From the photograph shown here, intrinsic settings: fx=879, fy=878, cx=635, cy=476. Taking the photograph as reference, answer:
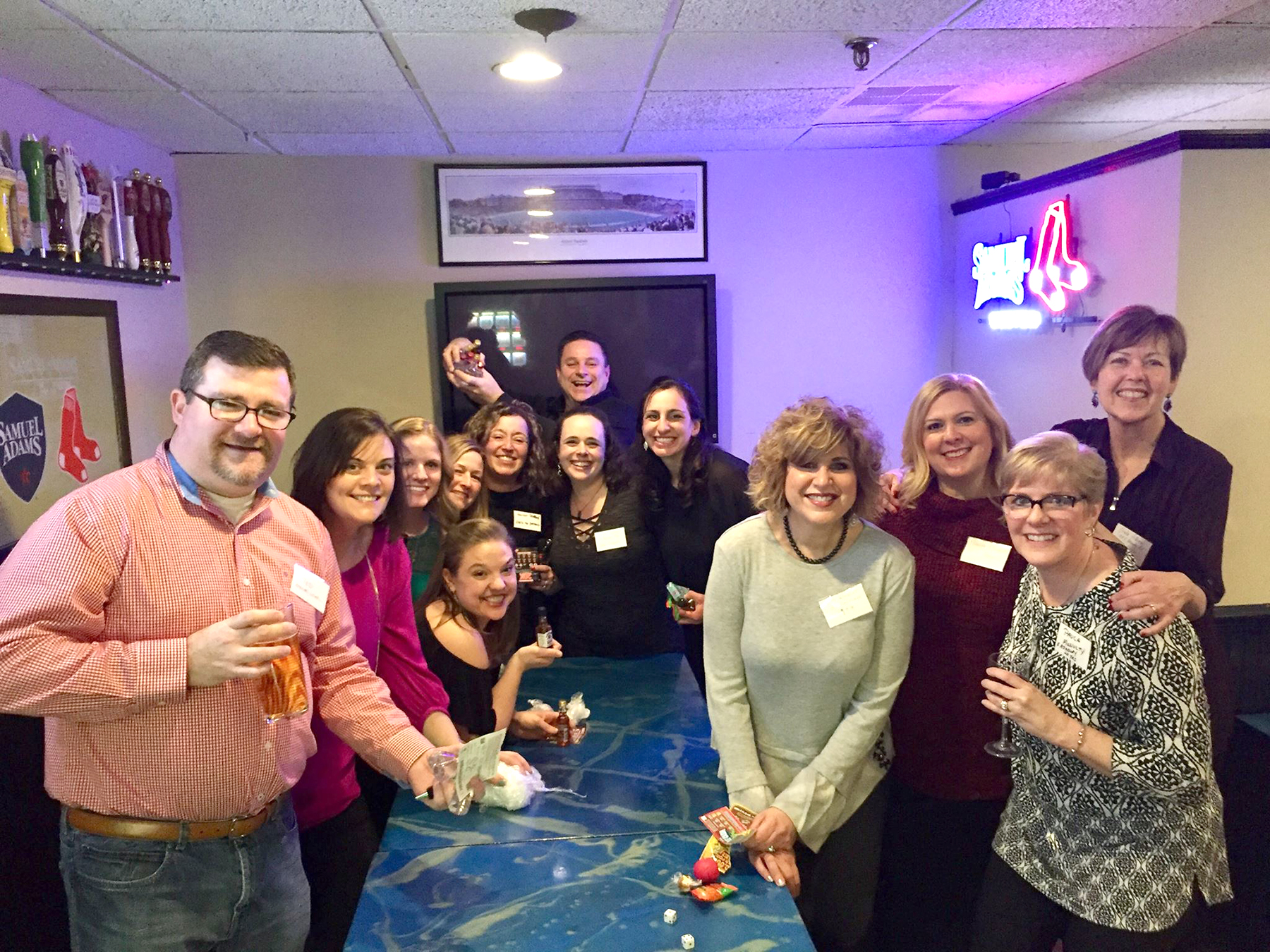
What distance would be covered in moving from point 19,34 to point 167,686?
6.82 ft

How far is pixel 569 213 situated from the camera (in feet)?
14.9

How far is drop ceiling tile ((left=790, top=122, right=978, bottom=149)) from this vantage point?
4.08 metres

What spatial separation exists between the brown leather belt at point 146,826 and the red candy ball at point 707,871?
34.0 inches

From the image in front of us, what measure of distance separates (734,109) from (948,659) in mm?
2476

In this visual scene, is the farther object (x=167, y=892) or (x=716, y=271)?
(x=716, y=271)

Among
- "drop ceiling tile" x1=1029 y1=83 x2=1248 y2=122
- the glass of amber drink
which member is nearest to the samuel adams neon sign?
"drop ceiling tile" x1=1029 y1=83 x2=1248 y2=122

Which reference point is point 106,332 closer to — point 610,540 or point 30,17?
point 30,17

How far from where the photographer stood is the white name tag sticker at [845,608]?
194cm

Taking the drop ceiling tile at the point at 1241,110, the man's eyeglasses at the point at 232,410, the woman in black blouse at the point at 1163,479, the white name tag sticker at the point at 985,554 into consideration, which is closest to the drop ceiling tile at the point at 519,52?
the man's eyeglasses at the point at 232,410

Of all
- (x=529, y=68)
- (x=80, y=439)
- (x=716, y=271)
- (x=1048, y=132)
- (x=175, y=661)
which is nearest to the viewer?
(x=175, y=661)

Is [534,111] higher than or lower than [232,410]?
higher

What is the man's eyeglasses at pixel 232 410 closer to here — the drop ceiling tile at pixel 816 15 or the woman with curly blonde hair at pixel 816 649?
the woman with curly blonde hair at pixel 816 649

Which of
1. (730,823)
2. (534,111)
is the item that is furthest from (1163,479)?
(534,111)

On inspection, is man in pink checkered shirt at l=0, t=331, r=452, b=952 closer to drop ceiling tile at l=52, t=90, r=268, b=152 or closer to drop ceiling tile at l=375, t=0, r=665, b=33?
drop ceiling tile at l=375, t=0, r=665, b=33
